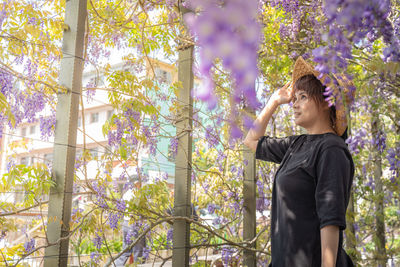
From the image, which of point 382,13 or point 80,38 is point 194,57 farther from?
point 382,13

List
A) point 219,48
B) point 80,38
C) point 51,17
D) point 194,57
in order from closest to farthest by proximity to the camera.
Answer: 1. point 219,48
2. point 80,38
3. point 51,17
4. point 194,57

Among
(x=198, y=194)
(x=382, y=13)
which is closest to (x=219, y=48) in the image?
(x=382, y=13)

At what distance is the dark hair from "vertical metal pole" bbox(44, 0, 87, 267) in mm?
1026

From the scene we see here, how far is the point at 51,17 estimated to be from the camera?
2363mm

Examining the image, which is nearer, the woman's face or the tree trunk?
the woman's face

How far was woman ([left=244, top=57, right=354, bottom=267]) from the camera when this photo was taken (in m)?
1.38

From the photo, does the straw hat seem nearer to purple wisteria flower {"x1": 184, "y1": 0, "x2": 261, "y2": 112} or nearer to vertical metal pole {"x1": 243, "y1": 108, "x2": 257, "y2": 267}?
purple wisteria flower {"x1": 184, "y1": 0, "x2": 261, "y2": 112}

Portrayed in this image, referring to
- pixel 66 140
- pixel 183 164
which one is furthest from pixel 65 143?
pixel 183 164

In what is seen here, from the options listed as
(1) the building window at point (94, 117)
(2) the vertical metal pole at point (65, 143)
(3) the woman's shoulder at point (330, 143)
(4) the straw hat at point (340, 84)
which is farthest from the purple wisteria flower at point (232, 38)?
(1) the building window at point (94, 117)

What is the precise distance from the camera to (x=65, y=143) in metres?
1.97

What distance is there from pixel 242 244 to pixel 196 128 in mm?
985

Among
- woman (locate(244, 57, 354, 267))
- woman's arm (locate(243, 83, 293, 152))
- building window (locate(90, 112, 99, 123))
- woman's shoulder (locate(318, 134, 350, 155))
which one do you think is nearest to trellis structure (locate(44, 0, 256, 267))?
woman's arm (locate(243, 83, 293, 152))

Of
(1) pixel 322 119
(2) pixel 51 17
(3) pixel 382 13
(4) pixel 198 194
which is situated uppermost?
(2) pixel 51 17

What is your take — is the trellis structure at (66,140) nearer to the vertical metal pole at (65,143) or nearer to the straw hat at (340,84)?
the vertical metal pole at (65,143)
